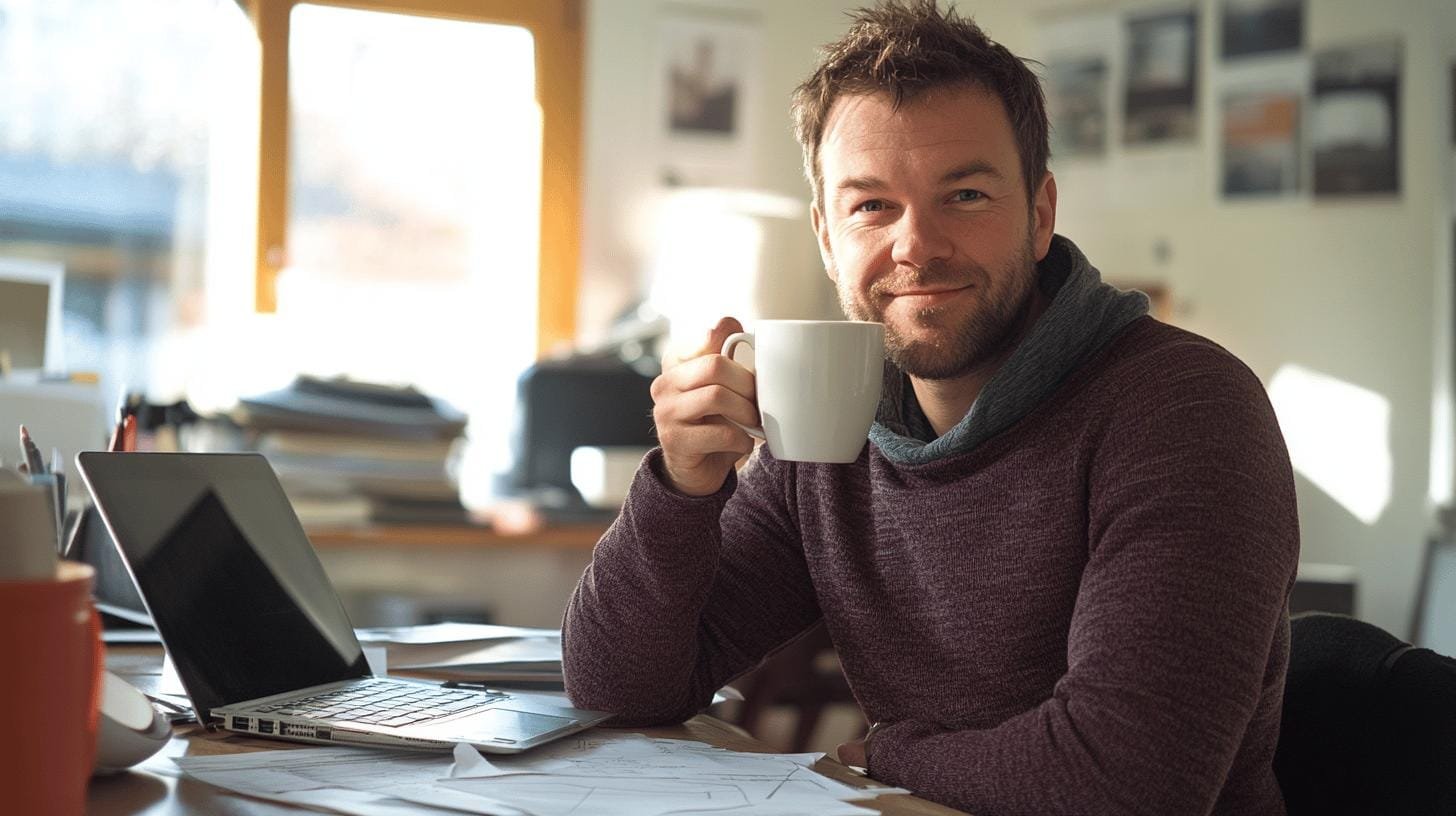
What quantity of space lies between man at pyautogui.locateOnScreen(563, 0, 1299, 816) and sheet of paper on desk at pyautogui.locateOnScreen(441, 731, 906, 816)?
10 centimetres

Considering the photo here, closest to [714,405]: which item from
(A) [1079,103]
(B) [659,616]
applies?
(B) [659,616]

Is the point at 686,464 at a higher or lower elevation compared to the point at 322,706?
higher

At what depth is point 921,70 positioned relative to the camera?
1151 mm

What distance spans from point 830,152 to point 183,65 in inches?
97.5

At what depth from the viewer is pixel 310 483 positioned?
8.34ft

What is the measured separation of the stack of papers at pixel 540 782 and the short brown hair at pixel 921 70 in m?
0.55

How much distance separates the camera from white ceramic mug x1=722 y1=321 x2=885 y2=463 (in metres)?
0.92

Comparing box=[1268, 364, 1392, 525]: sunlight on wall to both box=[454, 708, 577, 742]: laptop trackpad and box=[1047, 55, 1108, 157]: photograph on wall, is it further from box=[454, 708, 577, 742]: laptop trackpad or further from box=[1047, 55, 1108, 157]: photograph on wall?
box=[454, 708, 577, 742]: laptop trackpad

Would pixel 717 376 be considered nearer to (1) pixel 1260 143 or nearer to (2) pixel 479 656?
(2) pixel 479 656

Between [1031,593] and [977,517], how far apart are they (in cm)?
7

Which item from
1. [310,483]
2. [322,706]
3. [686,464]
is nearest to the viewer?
[322,706]

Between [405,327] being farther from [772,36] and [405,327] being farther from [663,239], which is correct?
[772,36]

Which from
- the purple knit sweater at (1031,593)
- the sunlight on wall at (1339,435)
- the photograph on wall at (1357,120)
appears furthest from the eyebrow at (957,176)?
the photograph on wall at (1357,120)

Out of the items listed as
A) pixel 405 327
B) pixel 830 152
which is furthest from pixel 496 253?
pixel 830 152
